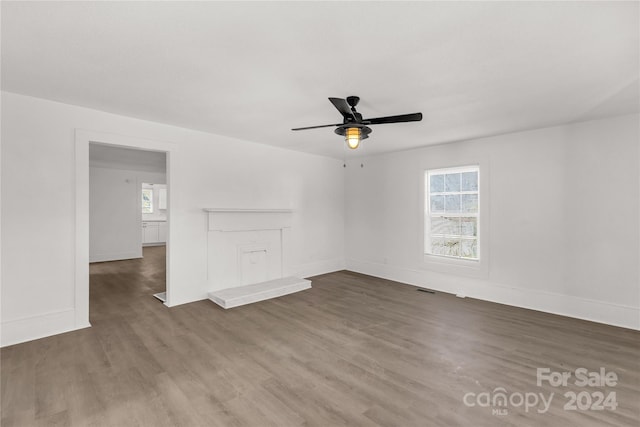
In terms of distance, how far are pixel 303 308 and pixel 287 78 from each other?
3019 mm

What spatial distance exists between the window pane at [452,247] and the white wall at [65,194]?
10.0 ft

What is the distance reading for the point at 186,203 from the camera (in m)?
4.44

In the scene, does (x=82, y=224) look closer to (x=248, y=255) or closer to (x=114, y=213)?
(x=248, y=255)

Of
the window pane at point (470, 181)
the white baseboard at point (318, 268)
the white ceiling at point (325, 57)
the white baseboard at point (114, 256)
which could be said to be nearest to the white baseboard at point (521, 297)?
the white baseboard at point (318, 268)

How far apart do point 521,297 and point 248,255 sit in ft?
14.2

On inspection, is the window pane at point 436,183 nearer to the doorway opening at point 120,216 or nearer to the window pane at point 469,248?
the window pane at point 469,248

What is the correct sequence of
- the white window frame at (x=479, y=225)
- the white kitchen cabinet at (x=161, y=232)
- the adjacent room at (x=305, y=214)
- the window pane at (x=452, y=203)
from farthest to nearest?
the white kitchen cabinet at (x=161, y=232)
the window pane at (x=452, y=203)
the white window frame at (x=479, y=225)
the adjacent room at (x=305, y=214)

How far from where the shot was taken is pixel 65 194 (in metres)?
3.43

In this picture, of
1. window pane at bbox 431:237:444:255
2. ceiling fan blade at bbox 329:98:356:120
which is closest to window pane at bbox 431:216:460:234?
window pane at bbox 431:237:444:255

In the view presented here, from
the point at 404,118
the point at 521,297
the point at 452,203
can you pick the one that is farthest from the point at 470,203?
the point at 404,118

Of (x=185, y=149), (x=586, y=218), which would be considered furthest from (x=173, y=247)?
(x=586, y=218)

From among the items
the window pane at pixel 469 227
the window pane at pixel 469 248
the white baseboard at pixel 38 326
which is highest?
the window pane at pixel 469 227

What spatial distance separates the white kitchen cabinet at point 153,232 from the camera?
421 inches

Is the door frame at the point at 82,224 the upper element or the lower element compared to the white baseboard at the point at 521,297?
upper
